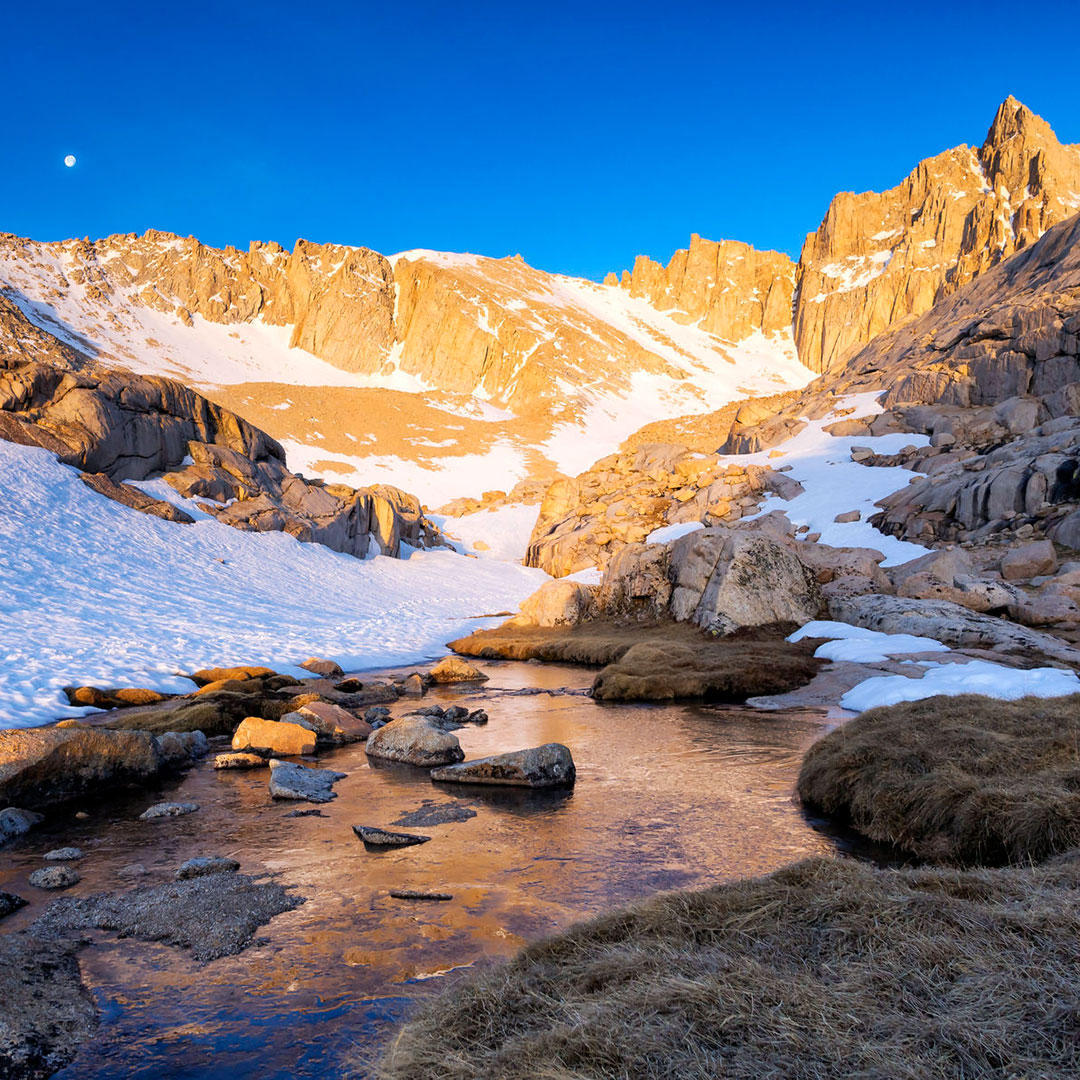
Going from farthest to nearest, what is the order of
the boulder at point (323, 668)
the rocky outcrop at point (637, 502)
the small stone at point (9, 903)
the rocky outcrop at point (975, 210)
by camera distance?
the rocky outcrop at point (975, 210), the rocky outcrop at point (637, 502), the boulder at point (323, 668), the small stone at point (9, 903)

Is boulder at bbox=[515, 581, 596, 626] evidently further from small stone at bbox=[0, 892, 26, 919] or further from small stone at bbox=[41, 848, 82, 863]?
small stone at bbox=[0, 892, 26, 919]

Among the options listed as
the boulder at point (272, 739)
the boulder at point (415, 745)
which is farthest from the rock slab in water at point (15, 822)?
the boulder at point (415, 745)

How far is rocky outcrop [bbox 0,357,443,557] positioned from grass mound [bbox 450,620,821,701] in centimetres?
2417

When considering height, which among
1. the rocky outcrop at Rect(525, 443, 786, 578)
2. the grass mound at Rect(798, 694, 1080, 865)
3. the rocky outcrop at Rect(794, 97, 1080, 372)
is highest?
the rocky outcrop at Rect(794, 97, 1080, 372)

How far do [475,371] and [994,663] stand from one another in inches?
7445

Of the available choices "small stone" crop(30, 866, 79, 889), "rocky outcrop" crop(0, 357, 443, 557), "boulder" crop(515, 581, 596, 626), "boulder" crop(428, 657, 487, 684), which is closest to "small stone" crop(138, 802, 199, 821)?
"small stone" crop(30, 866, 79, 889)

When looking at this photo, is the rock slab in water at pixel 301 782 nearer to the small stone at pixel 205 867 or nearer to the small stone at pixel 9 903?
the small stone at pixel 205 867

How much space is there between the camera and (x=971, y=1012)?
3262 mm

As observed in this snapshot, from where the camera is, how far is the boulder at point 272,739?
47.5ft

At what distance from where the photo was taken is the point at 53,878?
8.02 m

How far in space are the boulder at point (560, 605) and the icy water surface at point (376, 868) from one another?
1740cm

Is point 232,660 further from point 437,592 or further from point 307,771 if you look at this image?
point 437,592

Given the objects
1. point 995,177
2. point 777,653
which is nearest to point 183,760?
point 777,653

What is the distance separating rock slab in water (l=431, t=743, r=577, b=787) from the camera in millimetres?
11961
